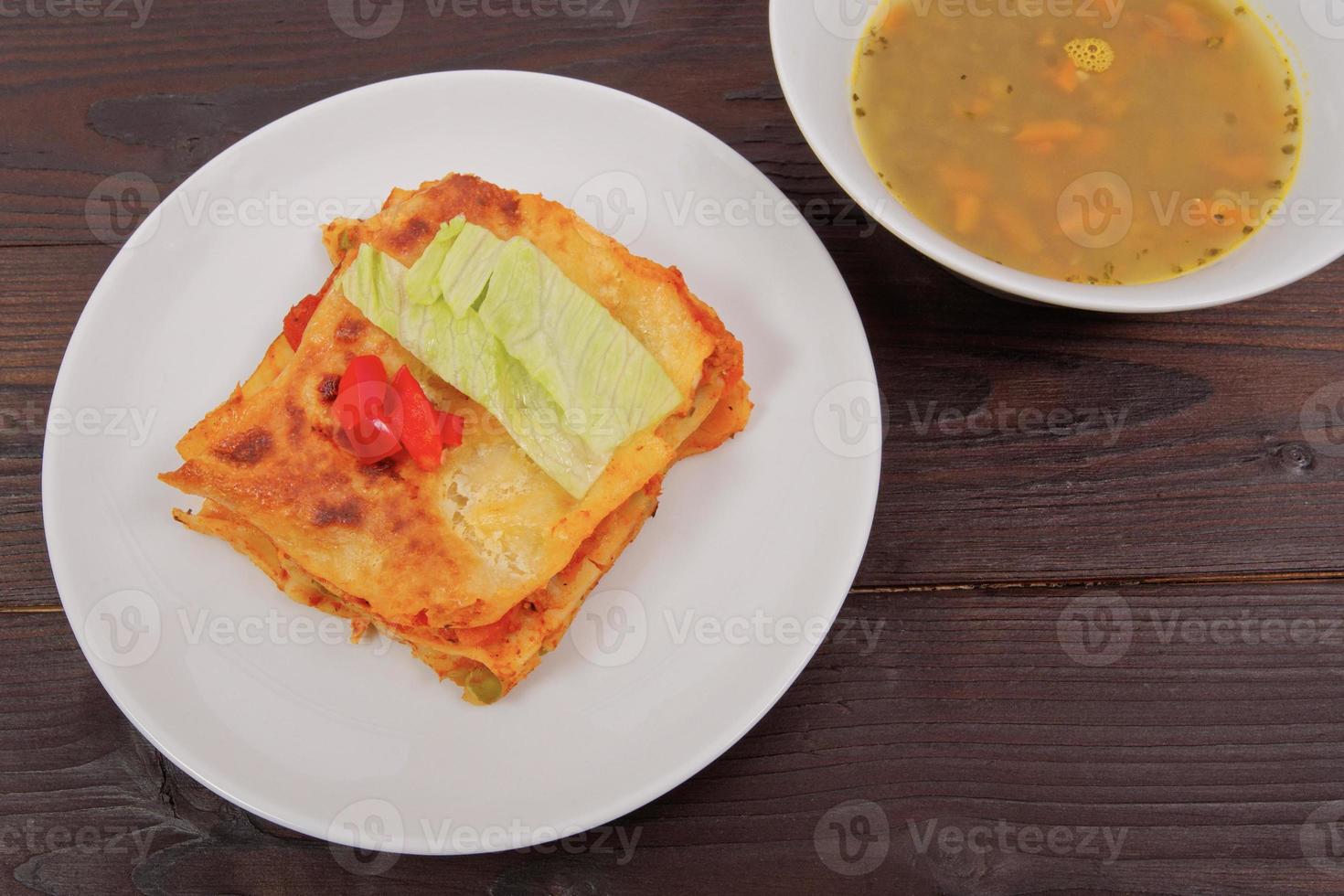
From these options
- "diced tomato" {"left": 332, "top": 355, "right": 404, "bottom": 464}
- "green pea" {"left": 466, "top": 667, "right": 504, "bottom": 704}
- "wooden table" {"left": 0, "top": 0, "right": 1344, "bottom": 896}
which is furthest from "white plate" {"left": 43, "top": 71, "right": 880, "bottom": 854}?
"diced tomato" {"left": 332, "top": 355, "right": 404, "bottom": 464}

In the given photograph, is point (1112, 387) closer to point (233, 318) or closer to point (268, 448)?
point (268, 448)

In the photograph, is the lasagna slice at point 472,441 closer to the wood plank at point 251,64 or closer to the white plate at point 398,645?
the white plate at point 398,645

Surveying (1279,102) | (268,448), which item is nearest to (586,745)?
(268,448)

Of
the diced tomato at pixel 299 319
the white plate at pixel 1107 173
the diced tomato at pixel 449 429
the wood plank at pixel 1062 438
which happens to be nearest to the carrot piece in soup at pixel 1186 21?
the white plate at pixel 1107 173

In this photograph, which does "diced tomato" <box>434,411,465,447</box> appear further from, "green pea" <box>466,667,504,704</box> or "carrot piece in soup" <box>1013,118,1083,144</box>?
"carrot piece in soup" <box>1013,118,1083,144</box>

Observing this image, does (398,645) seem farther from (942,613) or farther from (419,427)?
(942,613)
